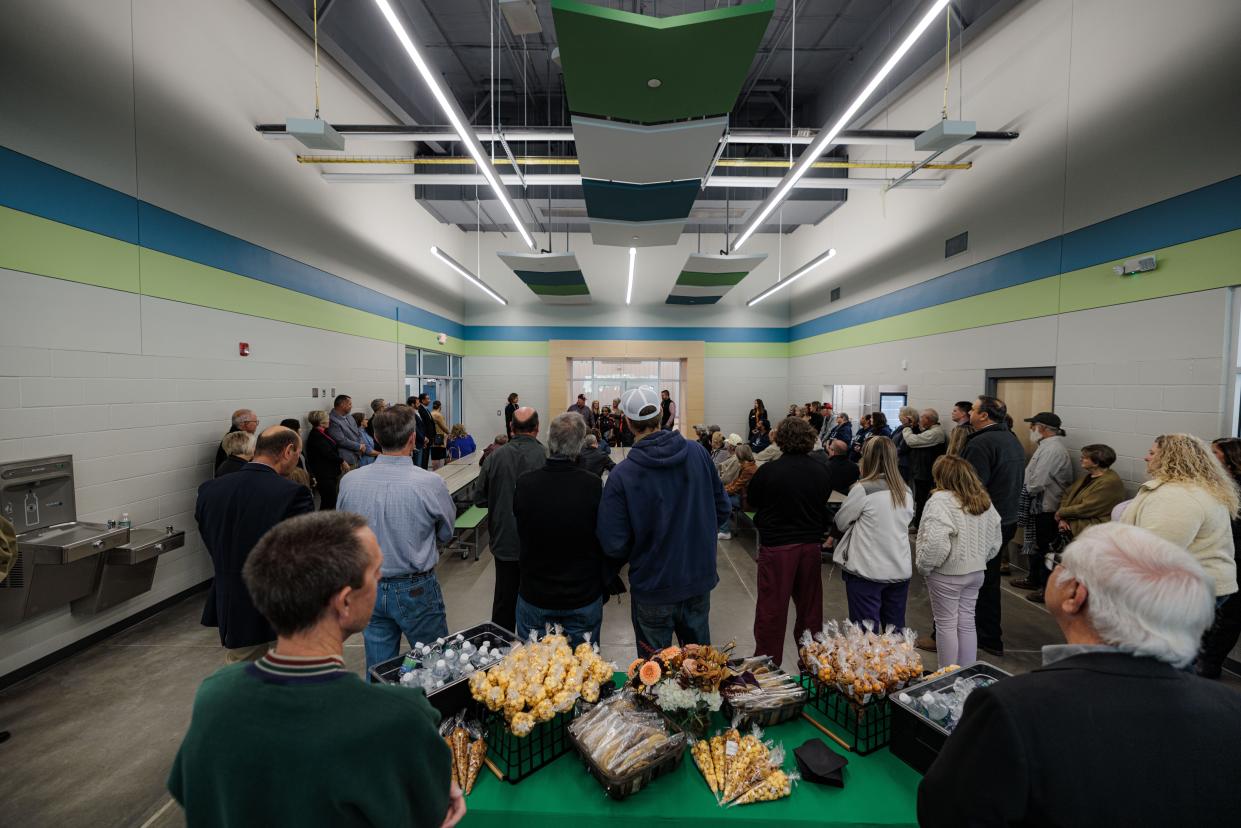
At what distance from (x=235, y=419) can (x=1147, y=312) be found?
8.24 m

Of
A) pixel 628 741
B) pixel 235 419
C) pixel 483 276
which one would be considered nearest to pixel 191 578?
pixel 235 419

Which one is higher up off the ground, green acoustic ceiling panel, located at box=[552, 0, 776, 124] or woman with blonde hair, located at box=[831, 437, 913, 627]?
green acoustic ceiling panel, located at box=[552, 0, 776, 124]

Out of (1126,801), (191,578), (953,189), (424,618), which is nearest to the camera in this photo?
(1126,801)

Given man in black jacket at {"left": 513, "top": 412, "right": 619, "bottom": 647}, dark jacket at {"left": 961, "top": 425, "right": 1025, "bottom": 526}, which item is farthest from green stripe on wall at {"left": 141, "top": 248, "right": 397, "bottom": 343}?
dark jacket at {"left": 961, "top": 425, "right": 1025, "bottom": 526}

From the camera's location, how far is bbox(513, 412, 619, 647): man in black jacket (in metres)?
Answer: 2.36

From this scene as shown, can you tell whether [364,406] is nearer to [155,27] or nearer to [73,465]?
[73,465]

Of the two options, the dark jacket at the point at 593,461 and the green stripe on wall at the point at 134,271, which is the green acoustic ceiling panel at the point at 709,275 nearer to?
the dark jacket at the point at 593,461

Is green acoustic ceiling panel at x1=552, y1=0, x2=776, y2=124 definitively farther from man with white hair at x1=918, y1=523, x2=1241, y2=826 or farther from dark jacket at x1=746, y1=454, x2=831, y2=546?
man with white hair at x1=918, y1=523, x2=1241, y2=826

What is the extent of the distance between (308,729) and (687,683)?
1.20m

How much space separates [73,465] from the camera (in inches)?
146

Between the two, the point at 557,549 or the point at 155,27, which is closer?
the point at 557,549

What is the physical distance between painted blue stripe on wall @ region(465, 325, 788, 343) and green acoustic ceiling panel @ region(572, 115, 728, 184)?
760cm

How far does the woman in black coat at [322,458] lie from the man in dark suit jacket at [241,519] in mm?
4024

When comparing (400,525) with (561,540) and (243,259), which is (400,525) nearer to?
(561,540)
